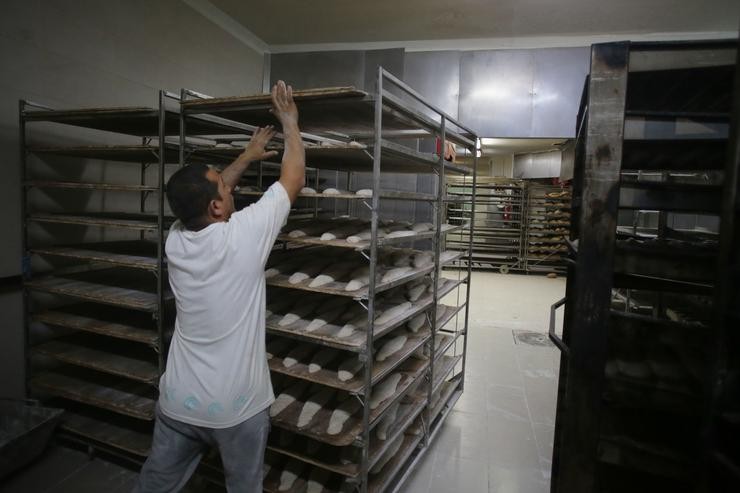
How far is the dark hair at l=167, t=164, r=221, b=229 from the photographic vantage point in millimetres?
1458

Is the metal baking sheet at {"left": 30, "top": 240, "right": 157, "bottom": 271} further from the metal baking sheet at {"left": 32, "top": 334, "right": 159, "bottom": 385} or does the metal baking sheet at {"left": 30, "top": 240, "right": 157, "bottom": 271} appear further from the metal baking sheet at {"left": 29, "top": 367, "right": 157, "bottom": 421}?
the metal baking sheet at {"left": 29, "top": 367, "right": 157, "bottom": 421}

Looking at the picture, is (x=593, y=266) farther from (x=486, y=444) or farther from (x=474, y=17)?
(x=474, y=17)

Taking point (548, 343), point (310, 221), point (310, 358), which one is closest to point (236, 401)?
point (310, 358)

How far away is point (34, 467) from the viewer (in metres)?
2.44

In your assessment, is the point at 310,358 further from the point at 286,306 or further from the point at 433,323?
the point at 433,323

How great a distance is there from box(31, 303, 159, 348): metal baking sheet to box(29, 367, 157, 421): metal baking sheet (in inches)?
12.2

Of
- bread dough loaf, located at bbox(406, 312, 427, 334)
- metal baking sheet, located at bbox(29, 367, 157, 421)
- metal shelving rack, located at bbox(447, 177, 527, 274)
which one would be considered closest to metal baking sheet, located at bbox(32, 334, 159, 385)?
metal baking sheet, located at bbox(29, 367, 157, 421)

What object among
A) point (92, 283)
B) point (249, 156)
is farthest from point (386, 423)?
point (92, 283)

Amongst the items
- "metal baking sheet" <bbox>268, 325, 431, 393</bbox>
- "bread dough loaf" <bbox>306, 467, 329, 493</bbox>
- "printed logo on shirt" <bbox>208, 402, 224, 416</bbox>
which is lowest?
"bread dough loaf" <bbox>306, 467, 329, 493</bbox>

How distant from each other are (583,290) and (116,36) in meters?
3.74

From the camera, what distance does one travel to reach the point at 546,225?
8961 mm

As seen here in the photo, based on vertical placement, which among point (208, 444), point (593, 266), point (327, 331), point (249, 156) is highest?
point (249, 156)

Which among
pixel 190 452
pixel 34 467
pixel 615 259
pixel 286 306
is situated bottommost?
pixel 34 467

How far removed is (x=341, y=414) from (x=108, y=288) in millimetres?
1674
